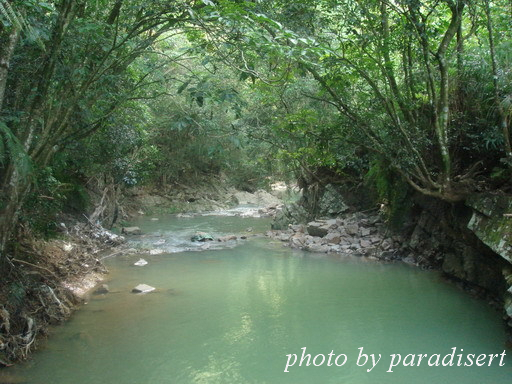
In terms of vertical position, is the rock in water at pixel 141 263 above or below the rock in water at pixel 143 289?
below

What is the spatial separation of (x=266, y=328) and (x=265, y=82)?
11.1 ft

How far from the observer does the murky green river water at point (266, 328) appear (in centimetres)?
484

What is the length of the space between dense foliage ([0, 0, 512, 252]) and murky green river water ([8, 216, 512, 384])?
1.72 meters

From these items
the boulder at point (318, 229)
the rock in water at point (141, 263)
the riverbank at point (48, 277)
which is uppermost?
the riverbank at point (48, 277)

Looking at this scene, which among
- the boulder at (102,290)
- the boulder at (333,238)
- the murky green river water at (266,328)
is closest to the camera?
the murky green river water at (266,328)

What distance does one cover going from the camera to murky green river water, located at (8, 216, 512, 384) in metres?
4.84

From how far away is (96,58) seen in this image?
5398mm

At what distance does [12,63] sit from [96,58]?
0.99 meters

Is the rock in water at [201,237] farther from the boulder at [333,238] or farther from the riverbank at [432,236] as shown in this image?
the boulder at [333,238]

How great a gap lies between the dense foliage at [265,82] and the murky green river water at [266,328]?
5.65 feet

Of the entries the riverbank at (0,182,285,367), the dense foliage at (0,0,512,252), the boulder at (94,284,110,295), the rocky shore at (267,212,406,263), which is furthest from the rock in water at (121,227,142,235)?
the boulder at (94,284,110,295)

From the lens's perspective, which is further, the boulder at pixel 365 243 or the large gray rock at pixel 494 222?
the boulder at pixel 365 243

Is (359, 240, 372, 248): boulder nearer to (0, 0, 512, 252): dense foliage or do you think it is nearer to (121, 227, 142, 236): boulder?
(0, 0, 512, 252): dense foliage

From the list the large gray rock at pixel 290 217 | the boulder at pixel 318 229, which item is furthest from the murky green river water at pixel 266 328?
the large gray rock at pixel 290 217
